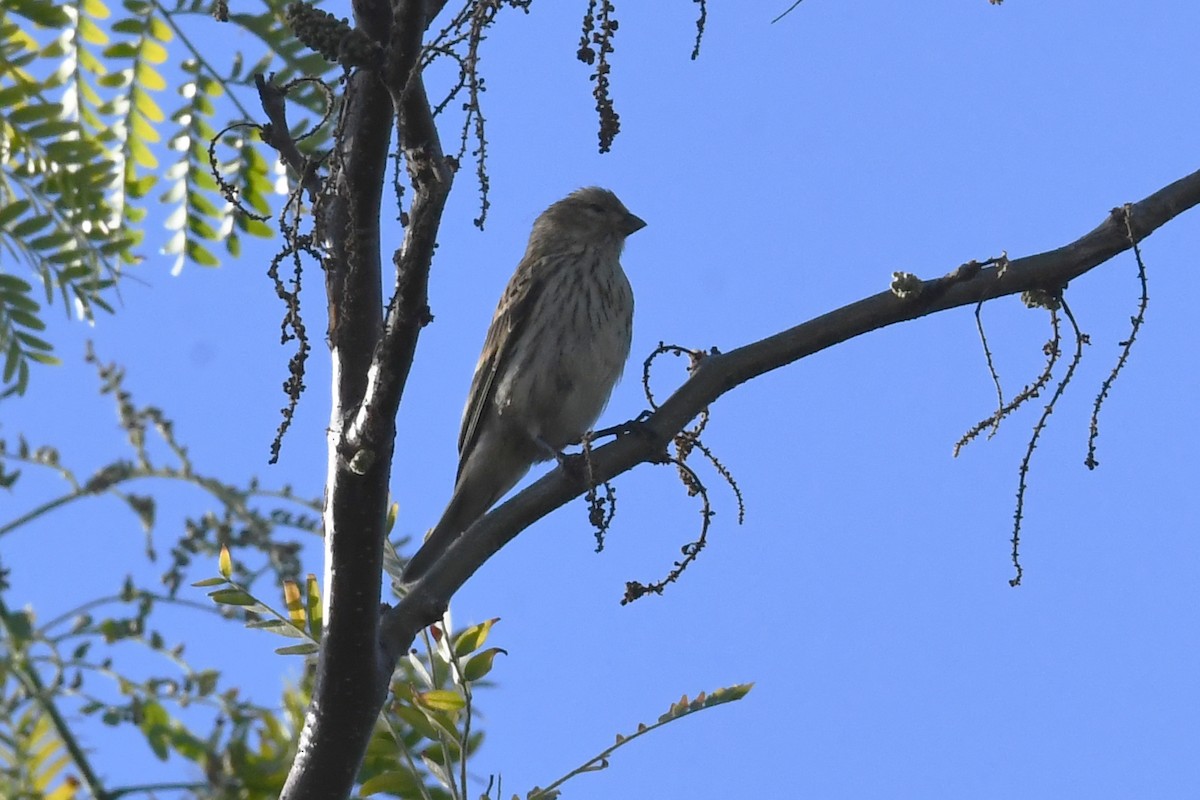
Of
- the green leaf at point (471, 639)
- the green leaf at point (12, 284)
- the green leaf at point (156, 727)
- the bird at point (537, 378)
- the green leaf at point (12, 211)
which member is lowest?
the green leaf at point (156, 727)

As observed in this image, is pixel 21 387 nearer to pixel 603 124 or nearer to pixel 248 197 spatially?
pixel 248 197

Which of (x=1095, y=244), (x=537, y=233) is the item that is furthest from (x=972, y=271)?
(x=537, y=233)

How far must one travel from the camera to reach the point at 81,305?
4535 millimetres

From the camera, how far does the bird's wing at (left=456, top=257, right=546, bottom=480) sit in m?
6.45

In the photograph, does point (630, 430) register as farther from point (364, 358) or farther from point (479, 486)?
point (479, 486)

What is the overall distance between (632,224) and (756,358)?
14.3ft

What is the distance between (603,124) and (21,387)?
2253 millimetres

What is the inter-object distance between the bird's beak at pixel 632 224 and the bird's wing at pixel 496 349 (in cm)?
101

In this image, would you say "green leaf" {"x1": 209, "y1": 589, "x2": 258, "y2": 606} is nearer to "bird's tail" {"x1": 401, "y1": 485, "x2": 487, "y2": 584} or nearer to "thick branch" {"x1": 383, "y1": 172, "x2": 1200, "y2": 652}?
"thick branch" {"x1": 383, "y1": 172, "x2": 1200, "y2": 652}

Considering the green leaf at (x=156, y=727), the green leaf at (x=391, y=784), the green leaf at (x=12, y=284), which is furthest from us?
the green leaf at (x=12, y=284)

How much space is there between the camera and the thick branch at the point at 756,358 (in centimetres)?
338

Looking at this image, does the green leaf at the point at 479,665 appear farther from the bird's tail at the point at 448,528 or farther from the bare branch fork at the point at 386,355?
the bird's tail at the point at 448,528

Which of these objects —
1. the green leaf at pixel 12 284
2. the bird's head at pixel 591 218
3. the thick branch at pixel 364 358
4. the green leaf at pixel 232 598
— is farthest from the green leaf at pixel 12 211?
the bird's head at pixel 591 218

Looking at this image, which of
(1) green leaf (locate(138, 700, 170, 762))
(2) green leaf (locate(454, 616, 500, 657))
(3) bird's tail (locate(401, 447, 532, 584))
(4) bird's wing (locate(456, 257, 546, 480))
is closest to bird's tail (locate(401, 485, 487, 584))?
(3) bird's tail (locate(401, 447, 532, 584))
